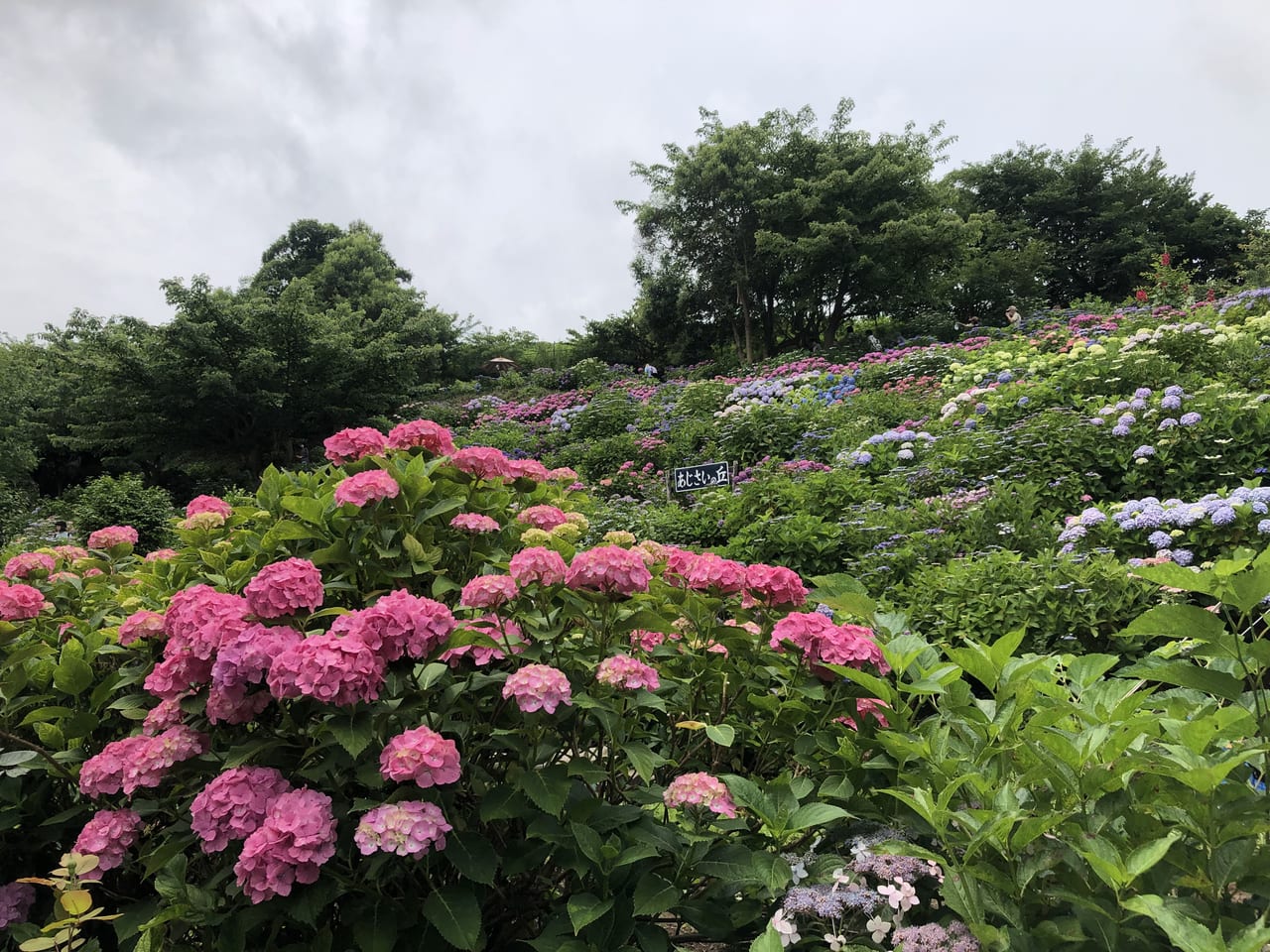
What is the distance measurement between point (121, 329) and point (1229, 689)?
12526 mm

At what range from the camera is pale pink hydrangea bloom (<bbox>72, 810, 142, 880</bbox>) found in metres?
1.29

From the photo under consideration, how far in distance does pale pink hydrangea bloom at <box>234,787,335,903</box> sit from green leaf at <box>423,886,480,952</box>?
19 cm

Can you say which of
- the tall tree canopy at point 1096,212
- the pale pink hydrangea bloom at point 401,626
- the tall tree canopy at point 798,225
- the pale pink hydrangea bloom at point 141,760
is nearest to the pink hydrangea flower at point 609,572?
the pale pink hydrangea bloom at point 401,626

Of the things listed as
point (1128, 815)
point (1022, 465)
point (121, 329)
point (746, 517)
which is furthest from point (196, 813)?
point (121, 329)

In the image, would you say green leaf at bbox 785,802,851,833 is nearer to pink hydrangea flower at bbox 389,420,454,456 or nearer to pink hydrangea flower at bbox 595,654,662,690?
pink hydrangea flower at bbox 595,654,662,690

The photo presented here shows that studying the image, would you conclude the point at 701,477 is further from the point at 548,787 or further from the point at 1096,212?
the point at 1096,212

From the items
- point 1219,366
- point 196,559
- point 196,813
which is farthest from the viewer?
point 1219,366

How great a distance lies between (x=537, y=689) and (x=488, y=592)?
21 centimetres

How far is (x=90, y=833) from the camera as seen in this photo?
1296mm

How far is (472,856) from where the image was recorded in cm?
115

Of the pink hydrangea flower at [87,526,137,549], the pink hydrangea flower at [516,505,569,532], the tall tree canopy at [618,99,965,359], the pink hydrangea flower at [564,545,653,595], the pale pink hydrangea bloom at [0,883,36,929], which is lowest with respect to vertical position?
the pale pink hydrangea bloom at [0,883,36,929]

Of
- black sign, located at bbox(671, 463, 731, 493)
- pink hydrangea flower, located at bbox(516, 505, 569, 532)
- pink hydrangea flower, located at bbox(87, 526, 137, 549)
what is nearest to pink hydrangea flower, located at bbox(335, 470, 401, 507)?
pink hydrangea flower, located at bbox(516, 505, 569, 532)

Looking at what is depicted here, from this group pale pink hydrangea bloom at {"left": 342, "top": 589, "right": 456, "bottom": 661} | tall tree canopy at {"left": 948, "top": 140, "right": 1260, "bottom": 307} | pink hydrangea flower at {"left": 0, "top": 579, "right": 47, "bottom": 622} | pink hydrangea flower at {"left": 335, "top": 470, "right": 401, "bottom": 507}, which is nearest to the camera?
pale pink hydrangea bloom at {"left": 342, "top": 589, "right": 456, "bottom": 661}

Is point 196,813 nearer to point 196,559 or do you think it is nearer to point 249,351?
point 196,559
